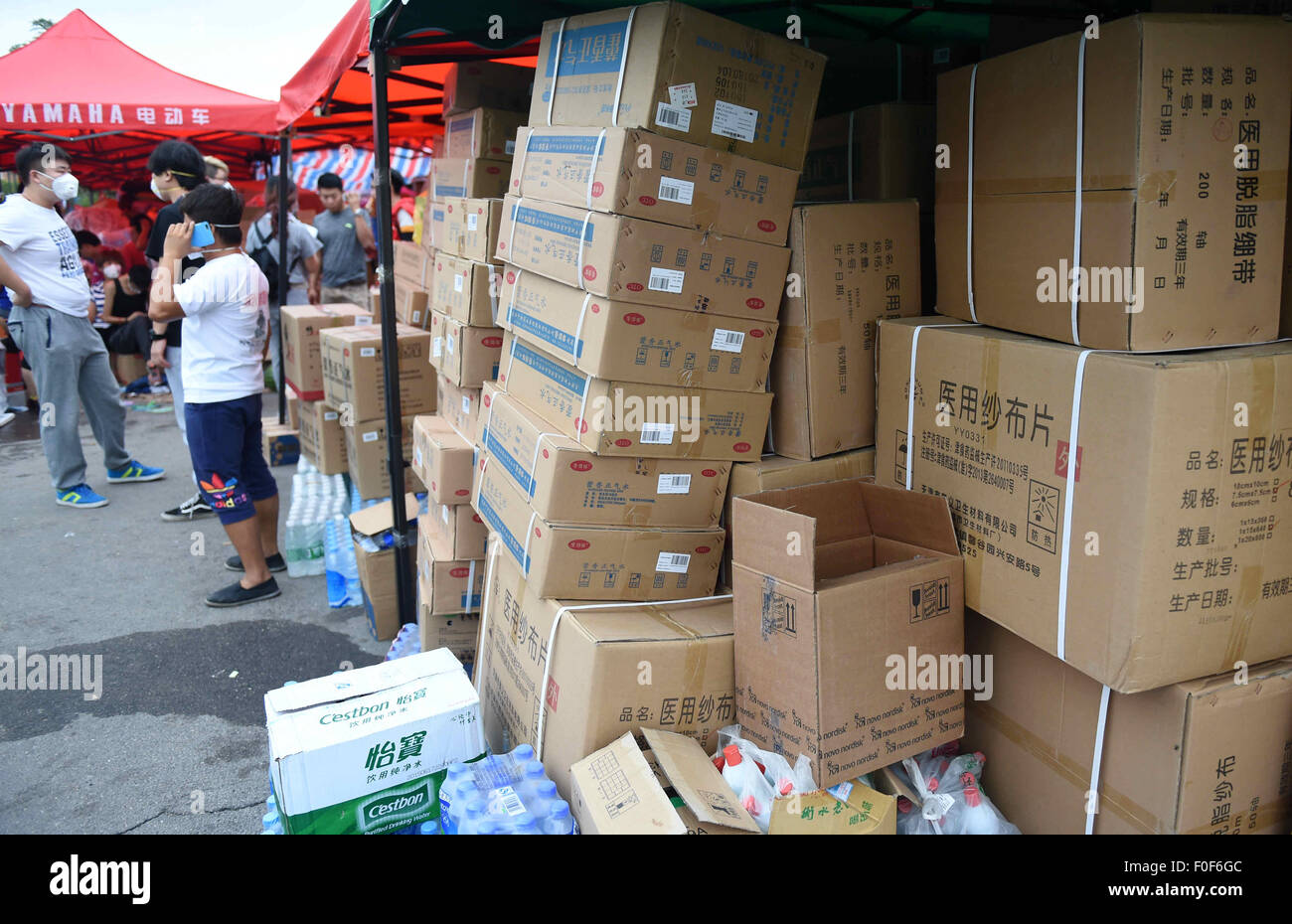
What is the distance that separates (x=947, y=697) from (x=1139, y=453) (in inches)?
33.7

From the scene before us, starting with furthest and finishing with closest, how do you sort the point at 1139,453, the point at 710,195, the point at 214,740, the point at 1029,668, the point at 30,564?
the point at 30,564 < the point at 214,740 < the point at 710,195 < the point at 1029,668 < the point at 1139,453

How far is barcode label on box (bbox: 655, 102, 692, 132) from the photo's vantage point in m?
2.32

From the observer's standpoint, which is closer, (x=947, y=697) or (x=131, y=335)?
(x=947, y=697)

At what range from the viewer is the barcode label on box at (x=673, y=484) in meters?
2.65

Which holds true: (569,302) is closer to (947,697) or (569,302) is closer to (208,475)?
(947,697)

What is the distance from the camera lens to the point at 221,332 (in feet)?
13.8

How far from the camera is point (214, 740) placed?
3311mm

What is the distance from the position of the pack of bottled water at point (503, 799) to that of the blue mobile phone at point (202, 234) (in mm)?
2817

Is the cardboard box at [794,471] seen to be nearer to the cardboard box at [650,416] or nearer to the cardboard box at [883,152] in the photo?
the cardboard box at [650,416]

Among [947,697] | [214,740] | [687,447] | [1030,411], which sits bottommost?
[214,740]

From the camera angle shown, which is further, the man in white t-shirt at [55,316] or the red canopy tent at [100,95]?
the red canopy tent at [100,95]

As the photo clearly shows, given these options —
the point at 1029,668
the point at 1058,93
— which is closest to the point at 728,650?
the point at 1029,668

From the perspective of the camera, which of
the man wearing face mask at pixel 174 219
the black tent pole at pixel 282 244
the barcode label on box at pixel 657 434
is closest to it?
the barcode label on box at pixel 657 434

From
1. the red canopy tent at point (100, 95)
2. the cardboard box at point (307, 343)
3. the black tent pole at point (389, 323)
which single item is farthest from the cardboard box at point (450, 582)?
the red canopy tent at point (100, 95)
